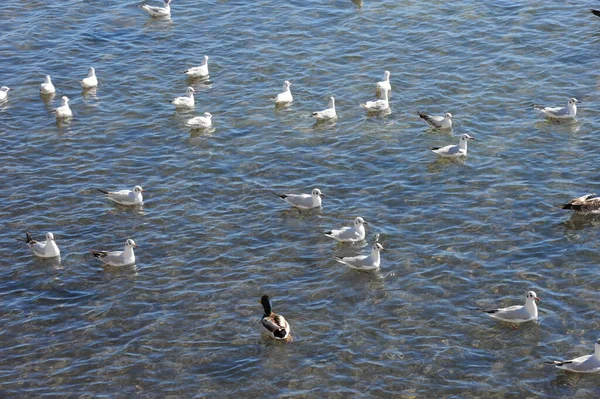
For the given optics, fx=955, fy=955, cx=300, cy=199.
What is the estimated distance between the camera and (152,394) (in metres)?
17.3

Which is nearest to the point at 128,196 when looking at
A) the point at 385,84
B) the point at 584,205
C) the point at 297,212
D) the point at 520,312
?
the point at 297,212

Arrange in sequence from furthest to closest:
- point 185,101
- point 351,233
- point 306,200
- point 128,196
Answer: point 185,101, point 128,196, point 306,200, point 351,233

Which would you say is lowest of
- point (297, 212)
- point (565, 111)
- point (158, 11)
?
point (297, 212)

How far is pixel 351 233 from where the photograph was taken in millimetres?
21469

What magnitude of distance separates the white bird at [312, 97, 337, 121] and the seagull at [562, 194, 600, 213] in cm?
773

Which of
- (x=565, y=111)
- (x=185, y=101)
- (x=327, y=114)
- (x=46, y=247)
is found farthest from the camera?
(x=185, y=101)

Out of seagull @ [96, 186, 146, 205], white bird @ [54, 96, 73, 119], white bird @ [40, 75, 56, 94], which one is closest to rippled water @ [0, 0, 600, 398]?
seagull @ [96, 186, 146, 205]

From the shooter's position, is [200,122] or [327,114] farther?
[327,114]

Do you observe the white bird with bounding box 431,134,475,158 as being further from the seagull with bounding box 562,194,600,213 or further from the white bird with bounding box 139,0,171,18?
the white bird with bounding box 139,0,171,18

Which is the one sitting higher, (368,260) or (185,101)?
(185,101)

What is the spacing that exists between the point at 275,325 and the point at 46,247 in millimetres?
6153

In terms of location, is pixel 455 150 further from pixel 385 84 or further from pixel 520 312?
pixel 520 312

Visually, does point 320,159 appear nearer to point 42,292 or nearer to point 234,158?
point 234,158

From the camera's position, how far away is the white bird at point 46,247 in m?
21.3
